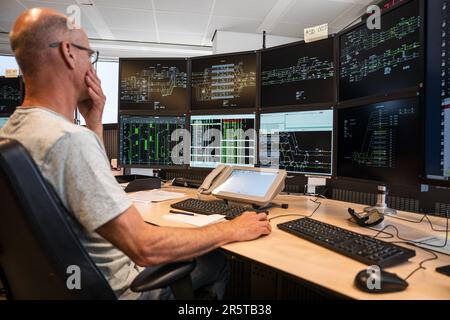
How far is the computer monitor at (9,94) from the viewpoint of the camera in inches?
101

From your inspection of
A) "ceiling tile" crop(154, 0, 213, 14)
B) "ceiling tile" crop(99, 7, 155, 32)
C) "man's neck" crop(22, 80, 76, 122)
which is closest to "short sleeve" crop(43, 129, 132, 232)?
"man's neck" crop(22, 80, 76, 122)

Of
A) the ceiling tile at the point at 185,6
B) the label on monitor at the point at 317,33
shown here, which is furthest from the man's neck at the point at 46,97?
the ceiling tile at the point at 185,6

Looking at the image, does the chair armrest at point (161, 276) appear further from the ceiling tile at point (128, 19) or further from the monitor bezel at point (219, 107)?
the ceiling tile at point (128, 19)

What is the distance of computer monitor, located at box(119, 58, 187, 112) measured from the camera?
6.32ft

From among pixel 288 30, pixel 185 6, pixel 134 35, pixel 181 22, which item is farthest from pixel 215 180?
pixel 134 35

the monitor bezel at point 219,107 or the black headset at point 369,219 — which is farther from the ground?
the monitor bezel at point 219,107

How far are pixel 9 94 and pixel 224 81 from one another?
80.9 inches

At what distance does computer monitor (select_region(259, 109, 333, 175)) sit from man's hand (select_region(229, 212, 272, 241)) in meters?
0.57

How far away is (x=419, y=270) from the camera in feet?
2.38

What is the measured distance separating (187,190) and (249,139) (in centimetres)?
52

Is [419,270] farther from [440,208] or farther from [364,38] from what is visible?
[364,38]

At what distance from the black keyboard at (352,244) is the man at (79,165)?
0.13 metres

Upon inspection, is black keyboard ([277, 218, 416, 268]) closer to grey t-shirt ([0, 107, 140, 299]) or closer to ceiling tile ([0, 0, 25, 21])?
grey t-shirt ([0, 107, 140, 299])
